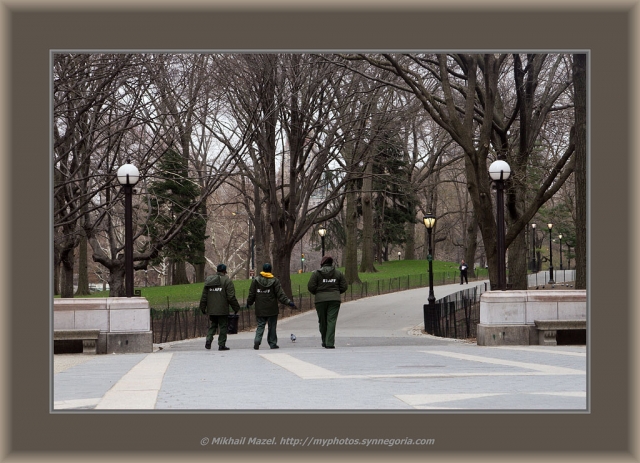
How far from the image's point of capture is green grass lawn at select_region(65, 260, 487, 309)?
3838 centimetres

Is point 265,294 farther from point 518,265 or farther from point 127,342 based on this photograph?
point 518,265

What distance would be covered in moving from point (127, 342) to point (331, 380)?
23.2 ft

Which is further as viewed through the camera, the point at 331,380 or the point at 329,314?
the point at 329,314

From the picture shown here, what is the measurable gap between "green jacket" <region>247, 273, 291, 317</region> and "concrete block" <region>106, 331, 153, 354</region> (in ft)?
6.58

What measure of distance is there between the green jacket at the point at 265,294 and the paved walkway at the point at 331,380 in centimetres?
122

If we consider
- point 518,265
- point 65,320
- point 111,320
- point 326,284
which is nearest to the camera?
point 65,320

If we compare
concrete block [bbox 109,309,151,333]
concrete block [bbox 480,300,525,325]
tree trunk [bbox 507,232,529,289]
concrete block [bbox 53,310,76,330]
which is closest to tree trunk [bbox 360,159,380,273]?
tree trunk [bbox 507,232,529,289]

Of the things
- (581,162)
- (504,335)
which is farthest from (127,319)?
(581,162)

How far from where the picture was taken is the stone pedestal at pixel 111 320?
52.0ft

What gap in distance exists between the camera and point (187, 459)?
544 cm

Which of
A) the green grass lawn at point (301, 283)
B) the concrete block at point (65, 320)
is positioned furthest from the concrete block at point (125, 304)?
the green grass lawn at point (301, 283)

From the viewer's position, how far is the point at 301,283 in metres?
50.2
